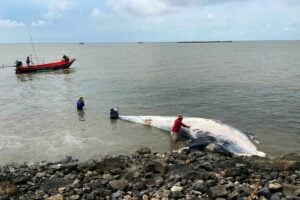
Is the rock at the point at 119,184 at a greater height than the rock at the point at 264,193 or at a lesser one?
lesser

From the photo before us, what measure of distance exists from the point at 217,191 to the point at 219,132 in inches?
344

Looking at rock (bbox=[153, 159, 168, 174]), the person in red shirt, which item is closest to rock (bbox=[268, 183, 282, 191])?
rock (bbox=[153, 159, 168, 174])

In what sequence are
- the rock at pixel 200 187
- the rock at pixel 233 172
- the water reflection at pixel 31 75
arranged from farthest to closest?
the water reflection at pixel 31 75 < the rock at pixel 233 172 < the rock at pixel 200 187

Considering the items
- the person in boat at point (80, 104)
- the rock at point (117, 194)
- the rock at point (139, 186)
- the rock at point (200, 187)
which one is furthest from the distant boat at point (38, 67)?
the rock at point (200, 187)

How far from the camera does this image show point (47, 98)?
37.1 m

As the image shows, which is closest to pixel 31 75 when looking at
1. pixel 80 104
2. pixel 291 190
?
pixel 80 104

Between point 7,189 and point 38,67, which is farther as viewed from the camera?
point 38,67

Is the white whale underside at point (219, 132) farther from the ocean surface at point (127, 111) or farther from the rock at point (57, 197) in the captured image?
the rock at point (57, 197)

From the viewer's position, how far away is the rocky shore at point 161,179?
1289cm

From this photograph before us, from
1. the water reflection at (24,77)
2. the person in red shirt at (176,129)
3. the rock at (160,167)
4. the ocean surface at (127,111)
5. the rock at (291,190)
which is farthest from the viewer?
the water reflection at (24,77)

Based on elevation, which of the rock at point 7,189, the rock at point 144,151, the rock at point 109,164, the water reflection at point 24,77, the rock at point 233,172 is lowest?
the water reflection at point 24,77

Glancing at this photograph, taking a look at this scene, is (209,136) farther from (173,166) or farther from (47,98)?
(47,98)

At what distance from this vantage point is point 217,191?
12.7 meters

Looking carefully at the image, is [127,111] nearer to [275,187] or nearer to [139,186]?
[139,186]
